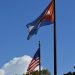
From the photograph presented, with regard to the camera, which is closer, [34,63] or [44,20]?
[44,20]

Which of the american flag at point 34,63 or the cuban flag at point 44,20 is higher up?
the american flag at point 34,63

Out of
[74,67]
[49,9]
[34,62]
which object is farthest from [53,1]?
[74,67]

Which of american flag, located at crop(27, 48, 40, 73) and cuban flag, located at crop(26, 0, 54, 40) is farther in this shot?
american flag, located at crop(27, 48, 40, 73)

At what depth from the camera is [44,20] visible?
27.0m

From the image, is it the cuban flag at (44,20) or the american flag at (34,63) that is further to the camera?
the american flag at (34,63)

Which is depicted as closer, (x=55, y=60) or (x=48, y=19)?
(x=55, y=60)

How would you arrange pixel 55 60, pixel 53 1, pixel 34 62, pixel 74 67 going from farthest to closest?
pixel 74 67
pixel 34 62
pixel 53 1
pixel 55 60

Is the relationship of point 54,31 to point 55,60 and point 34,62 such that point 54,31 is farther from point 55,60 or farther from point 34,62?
point 34,62

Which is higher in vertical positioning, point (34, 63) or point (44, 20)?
point (34, 63)

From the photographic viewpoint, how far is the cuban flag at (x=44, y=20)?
87.2 ft

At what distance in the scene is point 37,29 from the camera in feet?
88.6

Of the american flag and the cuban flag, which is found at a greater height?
the american flag

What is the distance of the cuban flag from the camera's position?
26578 millimetres

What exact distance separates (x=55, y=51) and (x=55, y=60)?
536 mm
